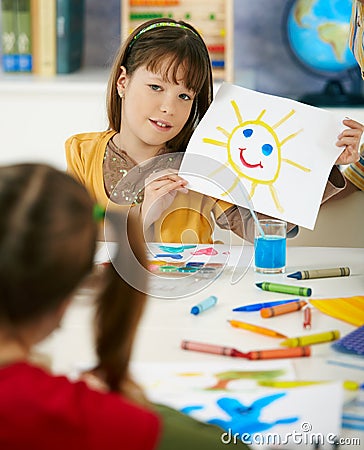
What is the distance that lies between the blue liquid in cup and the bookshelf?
1391 millimetres

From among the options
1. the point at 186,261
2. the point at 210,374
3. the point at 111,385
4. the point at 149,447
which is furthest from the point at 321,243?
the point at 149,447

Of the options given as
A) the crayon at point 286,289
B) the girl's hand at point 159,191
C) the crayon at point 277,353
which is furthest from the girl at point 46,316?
the girl's hand at point 159,191

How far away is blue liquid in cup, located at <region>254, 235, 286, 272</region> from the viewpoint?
141 centimetres

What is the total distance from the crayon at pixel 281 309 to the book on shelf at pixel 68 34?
1.77 metres

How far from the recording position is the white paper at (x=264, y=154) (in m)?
1.50

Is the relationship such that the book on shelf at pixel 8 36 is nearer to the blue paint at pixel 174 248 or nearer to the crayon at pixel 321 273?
the blue paint at pixel 174 248

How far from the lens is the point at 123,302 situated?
78 cm

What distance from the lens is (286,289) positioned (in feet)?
4.20

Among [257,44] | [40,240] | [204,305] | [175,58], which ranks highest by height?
[40,240]

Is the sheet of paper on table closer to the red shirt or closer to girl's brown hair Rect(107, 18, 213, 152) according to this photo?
the red shirt

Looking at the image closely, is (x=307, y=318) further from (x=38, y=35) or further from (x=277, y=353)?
(x=38, y=35)

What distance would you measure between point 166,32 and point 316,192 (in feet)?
1.47

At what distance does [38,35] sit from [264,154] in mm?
1431

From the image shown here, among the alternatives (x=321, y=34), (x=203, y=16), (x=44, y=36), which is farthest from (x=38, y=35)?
(x=321, y=34)
